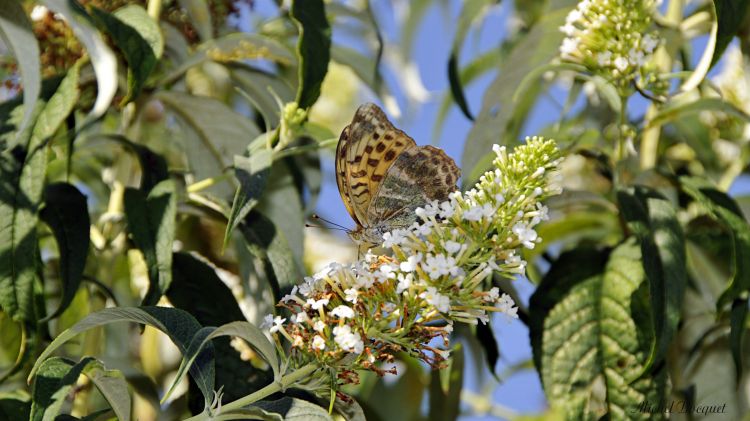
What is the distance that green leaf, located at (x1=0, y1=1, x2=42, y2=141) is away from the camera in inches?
52.4

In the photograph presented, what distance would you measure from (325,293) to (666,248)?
641 mm

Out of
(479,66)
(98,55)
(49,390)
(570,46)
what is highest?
(98,55)

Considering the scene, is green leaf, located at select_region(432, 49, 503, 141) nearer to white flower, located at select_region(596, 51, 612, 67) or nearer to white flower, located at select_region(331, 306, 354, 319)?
white flower, located at select_region(596, 51, 612, 67)

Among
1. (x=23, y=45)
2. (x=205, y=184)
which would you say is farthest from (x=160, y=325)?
(x=205, y=184)

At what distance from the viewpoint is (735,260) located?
60.9 inches

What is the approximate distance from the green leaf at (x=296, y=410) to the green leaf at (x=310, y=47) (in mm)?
526

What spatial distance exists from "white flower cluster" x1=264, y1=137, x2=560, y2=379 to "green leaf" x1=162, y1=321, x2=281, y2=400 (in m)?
0.03

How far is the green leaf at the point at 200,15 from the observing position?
181 cm

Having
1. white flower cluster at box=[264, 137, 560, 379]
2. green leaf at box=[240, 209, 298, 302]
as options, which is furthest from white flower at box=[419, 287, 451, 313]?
green leaf at box=[240, 209, 298, 302]

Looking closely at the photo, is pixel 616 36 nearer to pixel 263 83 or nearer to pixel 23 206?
pixel 263 83

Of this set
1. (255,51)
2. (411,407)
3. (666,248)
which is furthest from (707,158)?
(255,51)

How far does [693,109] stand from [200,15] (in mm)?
891

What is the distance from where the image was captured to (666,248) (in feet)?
5.14

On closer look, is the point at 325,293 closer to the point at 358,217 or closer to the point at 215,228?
the point at 358,217
